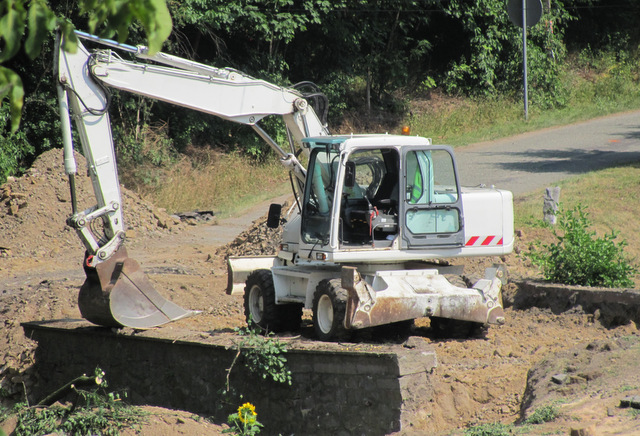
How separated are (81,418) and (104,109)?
137 inches

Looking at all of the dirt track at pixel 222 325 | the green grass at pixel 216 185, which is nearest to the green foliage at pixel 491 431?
the dirt track at pixel 222 325

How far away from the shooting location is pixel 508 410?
7.77m

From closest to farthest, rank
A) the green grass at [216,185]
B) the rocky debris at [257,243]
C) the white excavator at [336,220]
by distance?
the white excavator at [336,220]
the rocky debris at [257,243]
the green grass at [216,185]

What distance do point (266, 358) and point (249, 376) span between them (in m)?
0.35

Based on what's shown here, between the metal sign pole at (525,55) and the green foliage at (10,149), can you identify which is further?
the metal sign pole at (525,55)

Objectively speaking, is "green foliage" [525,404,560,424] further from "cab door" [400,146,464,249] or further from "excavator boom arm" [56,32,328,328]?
"excavator boom arm" [56,32,328,328]

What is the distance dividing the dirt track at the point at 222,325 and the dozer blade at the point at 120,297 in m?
1.47

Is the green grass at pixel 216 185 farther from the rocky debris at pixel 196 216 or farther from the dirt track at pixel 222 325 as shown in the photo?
the dirt track at pixel 222 325

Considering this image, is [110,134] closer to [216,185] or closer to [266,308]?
[266,308]

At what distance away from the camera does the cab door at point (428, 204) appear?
8633 millimetres

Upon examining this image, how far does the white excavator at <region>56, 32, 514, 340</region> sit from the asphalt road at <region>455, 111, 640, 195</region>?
8.01 meters

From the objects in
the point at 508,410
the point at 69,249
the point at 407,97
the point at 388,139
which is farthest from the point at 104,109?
the point at 407,97

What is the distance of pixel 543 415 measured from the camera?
6480mm

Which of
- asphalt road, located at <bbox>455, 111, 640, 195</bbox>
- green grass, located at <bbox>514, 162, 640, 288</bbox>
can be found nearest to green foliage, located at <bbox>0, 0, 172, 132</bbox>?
green grass, located at <bbox>514, 162, 640, 288</bbox>
